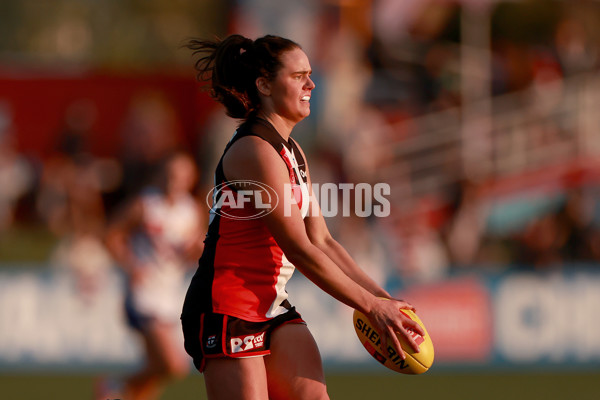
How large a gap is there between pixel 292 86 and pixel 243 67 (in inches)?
10.1

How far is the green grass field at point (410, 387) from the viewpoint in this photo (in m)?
9.12

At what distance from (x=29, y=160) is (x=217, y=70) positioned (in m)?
13.6

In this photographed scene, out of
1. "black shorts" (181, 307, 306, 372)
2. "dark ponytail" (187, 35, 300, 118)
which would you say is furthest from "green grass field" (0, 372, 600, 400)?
"dark ponytail" (187, 35, 300, 118)

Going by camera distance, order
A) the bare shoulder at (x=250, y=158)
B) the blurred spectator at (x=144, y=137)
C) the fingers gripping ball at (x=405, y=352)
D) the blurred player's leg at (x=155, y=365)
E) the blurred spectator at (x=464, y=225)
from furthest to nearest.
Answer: the blurred spectator at (x=144, y=137) < the blurred spectator at (x=464, y=225) < the blurred player's leg at (x=155, y=365) < the fingers gripping ball at (x=405, y=352) < the bare shoulder at (x=250, y=158)

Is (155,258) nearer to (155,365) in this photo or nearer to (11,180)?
(155,365)

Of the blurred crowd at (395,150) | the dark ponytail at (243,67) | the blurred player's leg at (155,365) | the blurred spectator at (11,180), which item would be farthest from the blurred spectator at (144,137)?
the dark ponytail at (243,67)

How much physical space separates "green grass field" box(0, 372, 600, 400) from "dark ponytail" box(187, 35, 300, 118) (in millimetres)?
5324

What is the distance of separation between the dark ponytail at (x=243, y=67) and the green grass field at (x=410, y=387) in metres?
5.32

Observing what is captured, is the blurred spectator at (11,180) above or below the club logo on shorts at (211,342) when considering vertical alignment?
above

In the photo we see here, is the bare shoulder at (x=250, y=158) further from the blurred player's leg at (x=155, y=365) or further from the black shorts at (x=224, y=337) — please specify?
the blurred player's leg at (x=155, y=365)

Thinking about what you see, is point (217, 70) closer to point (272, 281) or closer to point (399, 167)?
point (272, 281)

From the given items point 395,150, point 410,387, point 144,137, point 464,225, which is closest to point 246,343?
point 410,387

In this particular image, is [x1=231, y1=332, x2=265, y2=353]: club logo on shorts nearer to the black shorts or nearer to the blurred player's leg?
the black shorts

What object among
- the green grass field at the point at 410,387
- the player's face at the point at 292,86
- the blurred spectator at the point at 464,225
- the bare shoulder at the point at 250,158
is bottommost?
the green grass field at the point at 410,387
